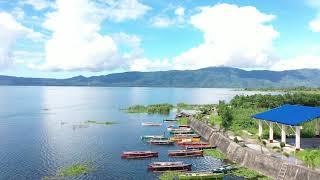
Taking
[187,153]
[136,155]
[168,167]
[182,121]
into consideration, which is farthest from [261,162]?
[182,121]

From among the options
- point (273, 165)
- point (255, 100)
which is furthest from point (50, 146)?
point (255, 100)

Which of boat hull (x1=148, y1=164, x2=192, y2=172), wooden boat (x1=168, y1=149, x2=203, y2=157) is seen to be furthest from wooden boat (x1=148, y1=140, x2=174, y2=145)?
boat hull (x1=148, y1=164, x2=192, y2=172)

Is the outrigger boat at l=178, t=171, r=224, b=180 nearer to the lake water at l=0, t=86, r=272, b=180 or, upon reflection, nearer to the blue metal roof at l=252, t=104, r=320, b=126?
the lake water at l=0, t=86, r=272, b=180

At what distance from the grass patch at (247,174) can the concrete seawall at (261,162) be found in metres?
0.73

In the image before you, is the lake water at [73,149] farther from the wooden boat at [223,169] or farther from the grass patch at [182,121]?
the grass patch at [182,121]

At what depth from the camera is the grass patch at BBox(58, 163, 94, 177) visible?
64.5 meters

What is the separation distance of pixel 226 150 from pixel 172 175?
18.6m

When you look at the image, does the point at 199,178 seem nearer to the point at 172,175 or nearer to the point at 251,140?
the point at 172,175

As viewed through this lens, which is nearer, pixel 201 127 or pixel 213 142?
pixel 213 142

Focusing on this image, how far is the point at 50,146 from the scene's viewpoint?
92.6m

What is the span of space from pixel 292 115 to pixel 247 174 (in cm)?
1541

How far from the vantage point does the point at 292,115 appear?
67500 millimetres

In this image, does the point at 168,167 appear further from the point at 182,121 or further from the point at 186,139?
the point at 182,121

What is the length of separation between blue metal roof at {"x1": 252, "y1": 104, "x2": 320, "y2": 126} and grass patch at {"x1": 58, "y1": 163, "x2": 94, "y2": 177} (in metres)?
35.8
